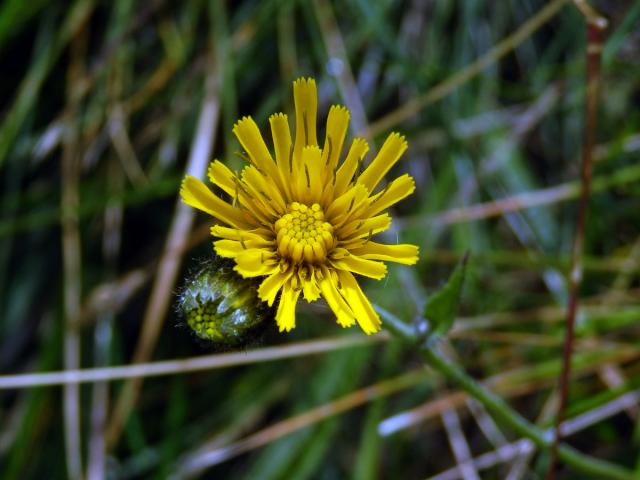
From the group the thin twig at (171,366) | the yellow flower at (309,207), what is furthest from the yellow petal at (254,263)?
the thin twig at (171,366)

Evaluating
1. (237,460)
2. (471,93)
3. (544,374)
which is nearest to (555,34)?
(471,93)

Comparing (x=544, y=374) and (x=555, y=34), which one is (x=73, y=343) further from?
A: (x=555, y=34)

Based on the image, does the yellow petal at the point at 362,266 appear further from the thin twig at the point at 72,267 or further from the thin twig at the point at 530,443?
the thin twig at the point at 72,267

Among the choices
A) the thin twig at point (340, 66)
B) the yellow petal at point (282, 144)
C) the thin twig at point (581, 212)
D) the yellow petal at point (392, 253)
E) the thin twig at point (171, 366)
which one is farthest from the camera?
the thin twig at point (340, 66)

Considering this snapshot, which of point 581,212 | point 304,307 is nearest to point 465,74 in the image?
point 581,212

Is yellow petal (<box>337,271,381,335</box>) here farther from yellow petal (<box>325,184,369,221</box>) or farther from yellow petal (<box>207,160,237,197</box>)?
yellow petal (<box>207,160,237,197</box>)

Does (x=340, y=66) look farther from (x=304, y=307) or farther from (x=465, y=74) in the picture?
(x=304, y=307)

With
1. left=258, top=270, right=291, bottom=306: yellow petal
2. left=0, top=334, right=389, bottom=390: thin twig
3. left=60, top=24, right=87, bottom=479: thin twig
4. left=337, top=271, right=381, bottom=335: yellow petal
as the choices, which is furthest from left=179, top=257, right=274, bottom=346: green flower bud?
left=60, top=24, right=87, bottom=479: thin twig
